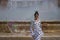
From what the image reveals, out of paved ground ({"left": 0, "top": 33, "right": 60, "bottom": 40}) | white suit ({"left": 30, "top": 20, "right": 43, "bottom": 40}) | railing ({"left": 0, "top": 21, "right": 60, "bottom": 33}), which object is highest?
white suit ({"left": 30, "top": 20, "right": 43, "bottom": 40})

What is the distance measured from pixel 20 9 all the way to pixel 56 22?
4909 millimetres

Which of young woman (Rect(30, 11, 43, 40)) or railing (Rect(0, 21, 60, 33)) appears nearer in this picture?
young woman (Rect(30, 11, 43, 40))

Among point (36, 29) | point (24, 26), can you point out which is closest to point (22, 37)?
point (24, 26)

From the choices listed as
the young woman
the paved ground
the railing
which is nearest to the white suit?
the young woman

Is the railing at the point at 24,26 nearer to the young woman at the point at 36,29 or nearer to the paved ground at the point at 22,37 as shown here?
the paved ground at the point at 22,37

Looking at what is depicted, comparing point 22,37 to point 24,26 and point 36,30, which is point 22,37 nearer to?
point 24,26

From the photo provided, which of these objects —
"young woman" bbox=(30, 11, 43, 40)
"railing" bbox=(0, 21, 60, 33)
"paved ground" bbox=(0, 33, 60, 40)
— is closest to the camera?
"young woman" bbox=(30, 11, 43, 40)

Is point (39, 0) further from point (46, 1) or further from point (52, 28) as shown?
point (52, 28)

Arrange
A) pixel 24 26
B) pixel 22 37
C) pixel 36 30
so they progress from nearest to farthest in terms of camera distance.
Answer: pixel 36 30 → pixel 22 37 → pixel 24 26

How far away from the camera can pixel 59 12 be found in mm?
15797

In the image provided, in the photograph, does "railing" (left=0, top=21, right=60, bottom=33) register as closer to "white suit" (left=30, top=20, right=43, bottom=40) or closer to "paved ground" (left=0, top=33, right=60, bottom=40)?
"paved ground" (left=0, top=33, right=60, bottom=40)

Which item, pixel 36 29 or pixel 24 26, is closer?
pixel 36 29

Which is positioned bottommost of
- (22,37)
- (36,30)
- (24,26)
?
(22,37)

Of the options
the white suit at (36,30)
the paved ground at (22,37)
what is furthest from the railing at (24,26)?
the white suit at (36,30)
